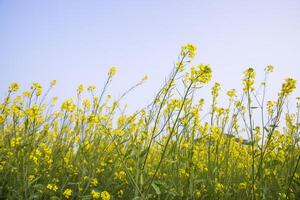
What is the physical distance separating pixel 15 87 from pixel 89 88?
0.75 m

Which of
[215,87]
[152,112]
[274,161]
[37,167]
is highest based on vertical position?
[215,87]

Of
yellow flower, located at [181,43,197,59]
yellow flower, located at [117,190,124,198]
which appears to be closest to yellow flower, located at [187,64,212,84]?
yellow flower, located at [181,43,197,59]

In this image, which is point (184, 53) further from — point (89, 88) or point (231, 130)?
point (89, 88)

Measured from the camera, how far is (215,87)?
8.81 feet

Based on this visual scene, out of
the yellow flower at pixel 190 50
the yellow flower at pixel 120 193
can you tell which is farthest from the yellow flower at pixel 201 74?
the yellow flower at pixel 120 193

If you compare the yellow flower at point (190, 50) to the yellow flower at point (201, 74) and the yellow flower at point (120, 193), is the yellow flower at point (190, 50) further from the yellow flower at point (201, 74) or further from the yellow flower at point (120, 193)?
the yellow flower at point (120, 193)

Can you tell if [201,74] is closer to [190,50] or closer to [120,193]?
[190,50]

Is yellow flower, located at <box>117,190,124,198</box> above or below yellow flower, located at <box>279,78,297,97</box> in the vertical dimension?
below

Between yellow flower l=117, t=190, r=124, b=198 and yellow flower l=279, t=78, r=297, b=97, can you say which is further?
yellow flower l=117, t=190, r=124, b=198

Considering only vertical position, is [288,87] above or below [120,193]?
above

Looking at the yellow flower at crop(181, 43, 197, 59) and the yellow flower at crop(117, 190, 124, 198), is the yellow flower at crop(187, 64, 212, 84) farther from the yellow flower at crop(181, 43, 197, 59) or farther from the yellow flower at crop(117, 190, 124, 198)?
the yellow flower at crop(117, 190, 124, 198)

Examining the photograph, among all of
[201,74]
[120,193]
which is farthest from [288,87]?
[120,193]

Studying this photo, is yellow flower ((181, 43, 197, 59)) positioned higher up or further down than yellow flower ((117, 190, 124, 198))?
higher up

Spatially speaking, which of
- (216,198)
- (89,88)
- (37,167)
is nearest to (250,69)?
(216,198)
